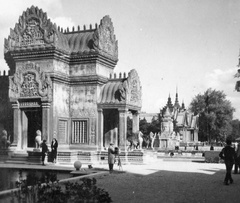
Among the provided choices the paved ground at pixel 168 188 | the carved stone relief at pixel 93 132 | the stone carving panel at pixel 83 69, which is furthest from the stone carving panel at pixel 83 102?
the paved ground at pixel 168 188

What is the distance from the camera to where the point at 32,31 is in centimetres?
2867

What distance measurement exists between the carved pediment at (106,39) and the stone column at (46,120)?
545 centimetres

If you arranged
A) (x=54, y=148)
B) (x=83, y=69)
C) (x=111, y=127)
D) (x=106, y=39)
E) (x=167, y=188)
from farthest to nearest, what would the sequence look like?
(x=111, y=127) < (x=106, y=39) < (x=83, y=69) < (x=54, y=148) < (x=167, y=188)

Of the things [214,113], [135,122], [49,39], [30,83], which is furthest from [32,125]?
[214,113]

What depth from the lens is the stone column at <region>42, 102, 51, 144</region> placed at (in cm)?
2695

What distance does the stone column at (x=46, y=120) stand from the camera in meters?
27.0

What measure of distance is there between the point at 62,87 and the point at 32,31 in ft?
14.7

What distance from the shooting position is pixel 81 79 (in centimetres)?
2886

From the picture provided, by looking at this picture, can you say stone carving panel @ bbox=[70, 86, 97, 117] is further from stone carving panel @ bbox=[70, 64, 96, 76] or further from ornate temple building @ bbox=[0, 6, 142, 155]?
stone carving panel @ bbox=[70, 64, 96, 76]

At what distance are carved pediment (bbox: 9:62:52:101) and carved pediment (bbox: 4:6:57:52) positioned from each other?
182 centimetres

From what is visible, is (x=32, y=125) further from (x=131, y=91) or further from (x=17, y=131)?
(x=131, y=91)

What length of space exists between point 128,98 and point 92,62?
363cm

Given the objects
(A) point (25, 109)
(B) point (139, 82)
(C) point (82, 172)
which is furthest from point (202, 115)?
(C) point (82, 172)

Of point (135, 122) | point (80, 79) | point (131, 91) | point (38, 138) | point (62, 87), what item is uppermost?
point (80, 79)
